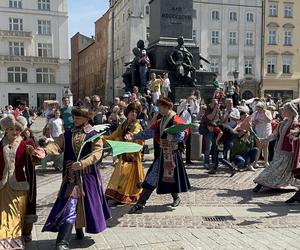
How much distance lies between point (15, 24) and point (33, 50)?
3901 millimetres

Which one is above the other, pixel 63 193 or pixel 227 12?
pixel 227 12

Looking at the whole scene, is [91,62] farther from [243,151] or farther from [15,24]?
[243,151]

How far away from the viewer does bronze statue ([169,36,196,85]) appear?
17094 millimetres

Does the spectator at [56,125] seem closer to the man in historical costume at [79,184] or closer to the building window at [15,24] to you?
the man in historical costume at [79,184]

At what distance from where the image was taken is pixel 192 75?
17531 millimetres

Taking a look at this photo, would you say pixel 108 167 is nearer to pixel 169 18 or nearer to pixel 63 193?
pixel 63 193

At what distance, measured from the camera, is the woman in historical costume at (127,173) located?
7066 mm

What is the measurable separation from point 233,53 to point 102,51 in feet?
77.1

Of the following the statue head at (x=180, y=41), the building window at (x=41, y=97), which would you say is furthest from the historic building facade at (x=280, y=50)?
the statue head at (x=180, y=41)

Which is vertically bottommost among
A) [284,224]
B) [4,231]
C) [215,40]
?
[284,224]

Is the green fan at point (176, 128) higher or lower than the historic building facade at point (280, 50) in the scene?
lower

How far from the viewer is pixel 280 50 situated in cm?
5684

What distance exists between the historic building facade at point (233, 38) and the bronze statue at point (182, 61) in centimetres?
3814

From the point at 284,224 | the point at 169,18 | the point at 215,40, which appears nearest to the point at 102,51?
the point at 215,40
